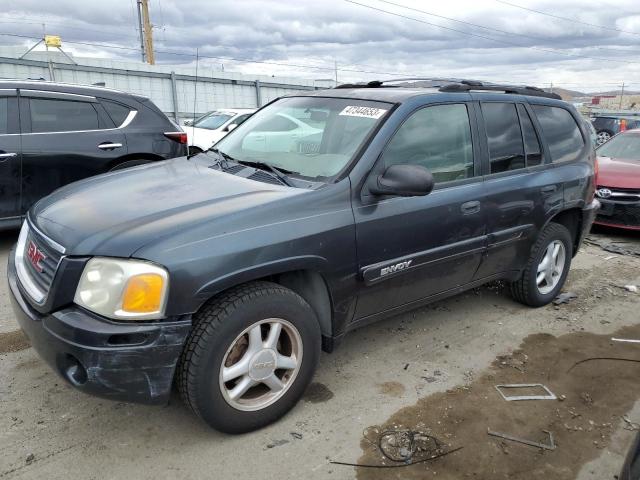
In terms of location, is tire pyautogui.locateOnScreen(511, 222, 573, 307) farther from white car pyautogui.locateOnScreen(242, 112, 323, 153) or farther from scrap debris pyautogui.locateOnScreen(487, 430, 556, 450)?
white car pyautogui.locateOnScreen(242, 112, 323, 153)

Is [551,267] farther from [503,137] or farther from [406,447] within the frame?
[406,447]

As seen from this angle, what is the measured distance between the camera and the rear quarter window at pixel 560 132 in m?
4.32

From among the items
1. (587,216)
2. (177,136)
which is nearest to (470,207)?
(587,216)

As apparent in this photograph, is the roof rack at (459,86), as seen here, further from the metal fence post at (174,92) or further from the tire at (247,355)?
the metal fence post at (174,92)

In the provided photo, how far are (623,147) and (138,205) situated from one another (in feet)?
27.1

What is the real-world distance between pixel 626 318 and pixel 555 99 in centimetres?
197

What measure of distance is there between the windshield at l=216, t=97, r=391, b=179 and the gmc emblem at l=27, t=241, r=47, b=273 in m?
1.38

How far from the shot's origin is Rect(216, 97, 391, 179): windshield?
3.20 metres

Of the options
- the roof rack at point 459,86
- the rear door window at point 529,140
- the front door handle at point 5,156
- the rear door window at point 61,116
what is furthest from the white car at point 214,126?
the rear door window at point 529,140

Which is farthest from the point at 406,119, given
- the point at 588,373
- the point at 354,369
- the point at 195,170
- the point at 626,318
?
the point at 626,318

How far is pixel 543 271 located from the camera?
4480 mm

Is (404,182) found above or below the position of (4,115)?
below

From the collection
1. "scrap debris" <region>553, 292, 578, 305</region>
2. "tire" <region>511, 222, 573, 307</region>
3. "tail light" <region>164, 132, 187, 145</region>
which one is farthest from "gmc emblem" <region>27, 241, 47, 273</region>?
"scrap debris" <region>553, 292, 578, 305</region>

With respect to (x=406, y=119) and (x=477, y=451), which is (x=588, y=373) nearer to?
(x=477, y=451)
